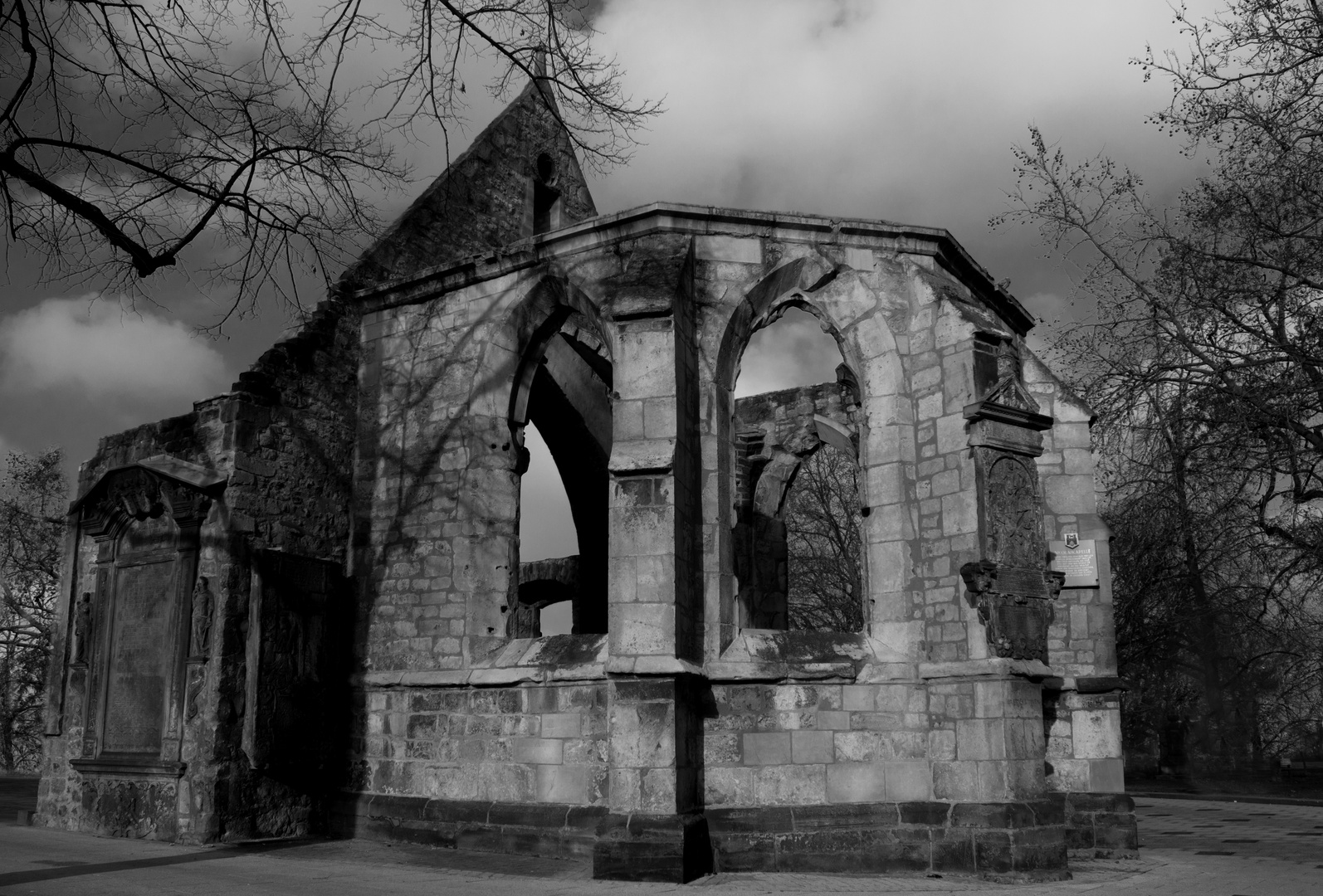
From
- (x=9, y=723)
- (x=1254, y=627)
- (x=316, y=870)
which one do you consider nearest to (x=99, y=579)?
(x=316, y=870)

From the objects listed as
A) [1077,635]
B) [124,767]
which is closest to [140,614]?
[124,767]

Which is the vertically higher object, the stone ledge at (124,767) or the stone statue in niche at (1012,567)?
the stone statue in niche at (1012,567)

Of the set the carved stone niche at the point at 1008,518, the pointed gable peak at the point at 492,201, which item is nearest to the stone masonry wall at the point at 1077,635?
the carved stone niche at the point at 1008,518

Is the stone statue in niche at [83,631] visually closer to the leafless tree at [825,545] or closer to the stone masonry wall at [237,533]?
the stone masonry wall at [237,533]

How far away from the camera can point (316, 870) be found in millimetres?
8312

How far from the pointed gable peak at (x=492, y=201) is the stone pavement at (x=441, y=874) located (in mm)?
5802

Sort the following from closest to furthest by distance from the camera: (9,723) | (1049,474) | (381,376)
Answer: (1049,474)
(381,376)
(9,723)

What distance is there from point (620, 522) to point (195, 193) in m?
3.85

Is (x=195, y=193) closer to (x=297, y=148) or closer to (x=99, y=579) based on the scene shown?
(x=297, y=148)

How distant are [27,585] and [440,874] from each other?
946 inches

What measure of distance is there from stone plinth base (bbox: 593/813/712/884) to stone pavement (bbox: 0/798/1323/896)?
13 centimetres

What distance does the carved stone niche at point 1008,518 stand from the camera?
8.65 m

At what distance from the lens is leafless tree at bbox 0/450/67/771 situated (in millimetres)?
27453

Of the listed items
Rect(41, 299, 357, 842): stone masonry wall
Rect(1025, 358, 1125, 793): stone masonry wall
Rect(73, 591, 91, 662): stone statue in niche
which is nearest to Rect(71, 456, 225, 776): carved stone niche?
Rect(73, 591, 91, 662): stone statue in niche
